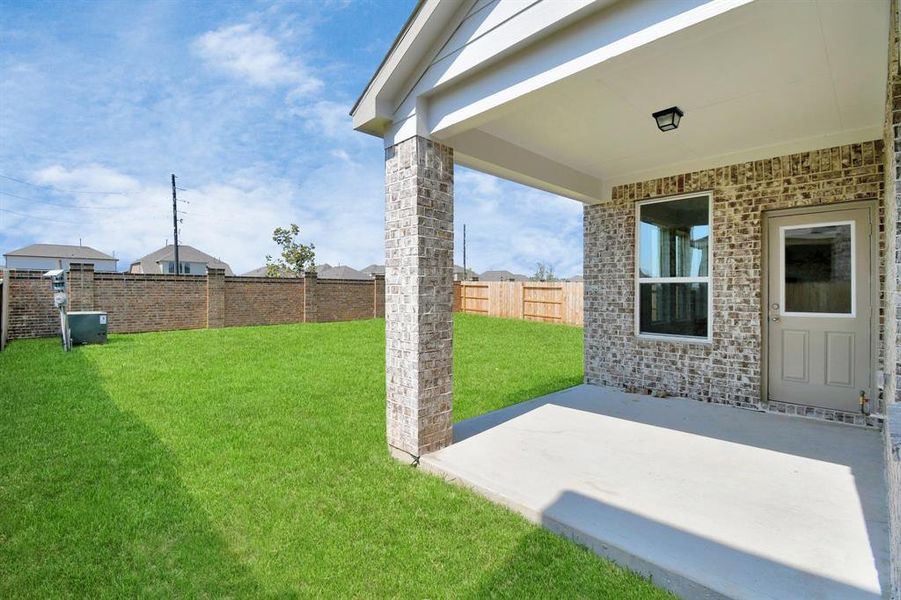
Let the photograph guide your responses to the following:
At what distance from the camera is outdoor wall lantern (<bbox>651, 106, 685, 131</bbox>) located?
346 cm

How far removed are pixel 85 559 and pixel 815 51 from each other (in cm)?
509

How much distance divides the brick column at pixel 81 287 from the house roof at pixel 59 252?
35.3 metres

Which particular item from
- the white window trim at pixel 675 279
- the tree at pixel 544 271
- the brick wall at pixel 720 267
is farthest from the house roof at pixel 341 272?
the white window trim at pixel 675 279

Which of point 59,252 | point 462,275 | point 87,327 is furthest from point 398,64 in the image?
point 59,252

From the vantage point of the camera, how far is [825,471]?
304 cm

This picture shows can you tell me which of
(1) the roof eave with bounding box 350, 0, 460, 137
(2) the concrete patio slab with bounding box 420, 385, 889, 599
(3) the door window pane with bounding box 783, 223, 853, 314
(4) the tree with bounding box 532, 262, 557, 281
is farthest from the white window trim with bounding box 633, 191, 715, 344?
(4) the tree with bounding box 532, 262, 557, 281

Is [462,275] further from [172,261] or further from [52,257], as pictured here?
[52,257]

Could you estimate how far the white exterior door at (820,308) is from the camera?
416cm

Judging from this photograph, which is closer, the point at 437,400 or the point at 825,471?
the point at 825,471

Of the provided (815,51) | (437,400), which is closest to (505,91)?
(815,51)

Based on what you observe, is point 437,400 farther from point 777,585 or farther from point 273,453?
point 777,585

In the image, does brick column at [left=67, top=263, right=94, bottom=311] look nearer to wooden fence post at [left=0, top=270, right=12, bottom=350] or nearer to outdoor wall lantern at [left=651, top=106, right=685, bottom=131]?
wooden fence post at [left=0, top=270, right=12, bottom=350]

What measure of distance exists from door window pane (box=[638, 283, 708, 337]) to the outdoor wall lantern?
2368mm

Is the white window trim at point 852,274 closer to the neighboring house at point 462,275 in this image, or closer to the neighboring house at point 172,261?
the neighboring house at point 462,275
